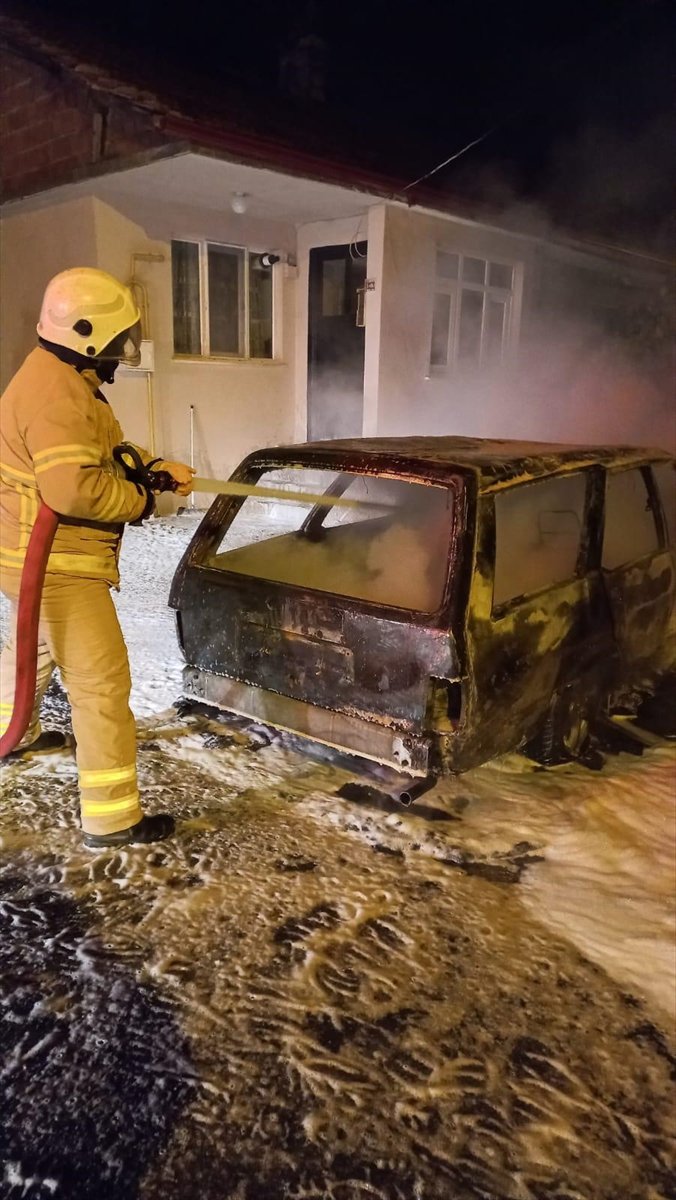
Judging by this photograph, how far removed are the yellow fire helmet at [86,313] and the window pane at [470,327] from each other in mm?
8611

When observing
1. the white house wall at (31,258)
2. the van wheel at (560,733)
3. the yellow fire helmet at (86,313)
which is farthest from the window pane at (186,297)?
the van wheel at (560,733)

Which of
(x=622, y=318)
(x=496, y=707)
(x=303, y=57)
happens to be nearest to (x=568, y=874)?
(x=496, y=707)

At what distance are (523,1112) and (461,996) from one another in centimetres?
42

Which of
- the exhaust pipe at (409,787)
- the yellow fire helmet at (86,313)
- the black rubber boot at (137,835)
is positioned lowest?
the black rubber boot at (137,835)

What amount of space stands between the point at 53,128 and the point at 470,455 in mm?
7536

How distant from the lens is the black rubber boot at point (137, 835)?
125 inches

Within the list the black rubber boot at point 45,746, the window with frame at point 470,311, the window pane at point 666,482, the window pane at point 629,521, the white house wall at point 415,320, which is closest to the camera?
the black rubber boot at point 45,746

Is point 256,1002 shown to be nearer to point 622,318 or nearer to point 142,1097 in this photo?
point 142,1097

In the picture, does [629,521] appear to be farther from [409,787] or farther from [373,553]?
[409,787]

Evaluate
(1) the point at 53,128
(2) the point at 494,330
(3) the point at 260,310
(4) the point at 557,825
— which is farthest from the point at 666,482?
(1) the point at 53,128

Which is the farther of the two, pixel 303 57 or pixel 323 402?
pixel 303 57

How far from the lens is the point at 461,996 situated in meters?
2.52

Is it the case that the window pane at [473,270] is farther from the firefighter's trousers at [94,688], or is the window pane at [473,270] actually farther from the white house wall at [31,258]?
the firefighter's trousers at [94,688]

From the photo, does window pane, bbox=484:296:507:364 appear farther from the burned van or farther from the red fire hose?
the red fire hose
